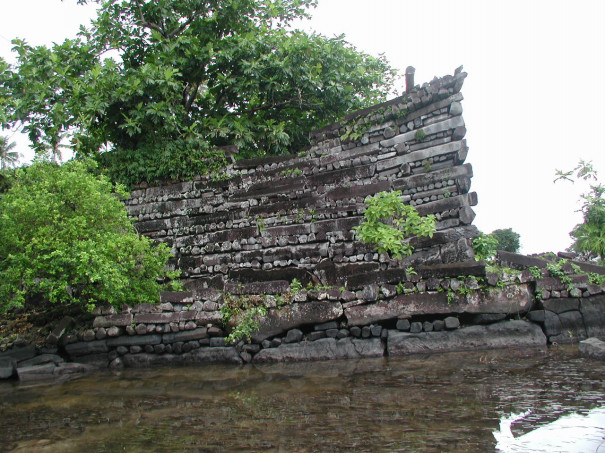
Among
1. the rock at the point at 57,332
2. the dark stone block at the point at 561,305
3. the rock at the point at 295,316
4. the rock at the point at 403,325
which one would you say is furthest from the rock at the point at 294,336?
the rock at the point at 57,332

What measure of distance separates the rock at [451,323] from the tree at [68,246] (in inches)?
227

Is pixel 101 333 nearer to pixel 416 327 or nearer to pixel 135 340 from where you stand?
pixel 135 340

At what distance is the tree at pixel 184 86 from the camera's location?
456 inches

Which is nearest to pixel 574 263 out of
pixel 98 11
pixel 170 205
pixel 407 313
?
pixel 407 313

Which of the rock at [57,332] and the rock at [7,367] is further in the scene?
the rock at [57,332]

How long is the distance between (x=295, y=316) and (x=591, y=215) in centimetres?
1022

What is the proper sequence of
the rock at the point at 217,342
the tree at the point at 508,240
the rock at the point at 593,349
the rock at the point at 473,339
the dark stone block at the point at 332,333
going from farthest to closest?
1. the tree at the point at 508,240
2. the rock at the point at 217,342
3. the dark stone block at the point at 332,333
4. the rock at the point at 473,339
5. the rock at the point at 593,349

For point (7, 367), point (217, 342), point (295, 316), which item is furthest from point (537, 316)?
point (7, 367)

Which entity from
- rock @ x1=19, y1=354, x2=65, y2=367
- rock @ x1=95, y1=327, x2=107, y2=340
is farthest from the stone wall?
rock @ x1=19, y1=354, x2=65, y2=367

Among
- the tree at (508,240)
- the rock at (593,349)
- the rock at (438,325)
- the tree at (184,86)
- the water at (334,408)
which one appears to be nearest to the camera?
the water at (334,408)

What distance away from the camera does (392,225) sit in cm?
879

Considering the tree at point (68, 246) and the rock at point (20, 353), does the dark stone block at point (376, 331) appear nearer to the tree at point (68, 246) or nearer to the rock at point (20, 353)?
the tree at point (68, 246)

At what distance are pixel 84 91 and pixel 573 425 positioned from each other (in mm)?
12323

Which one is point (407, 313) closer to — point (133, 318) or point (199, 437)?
point (199, 437)
